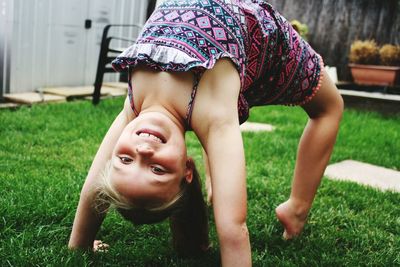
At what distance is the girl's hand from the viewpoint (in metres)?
1.66

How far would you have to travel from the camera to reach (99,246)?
1686 millimetres

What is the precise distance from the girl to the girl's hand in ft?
0.21

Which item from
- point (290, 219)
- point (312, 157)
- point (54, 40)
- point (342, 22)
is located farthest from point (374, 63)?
point (290, 219)

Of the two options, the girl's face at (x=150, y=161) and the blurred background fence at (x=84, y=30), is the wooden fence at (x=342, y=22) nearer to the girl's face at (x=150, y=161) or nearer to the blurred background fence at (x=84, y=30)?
the blurred background fence at (x=84, y=30)

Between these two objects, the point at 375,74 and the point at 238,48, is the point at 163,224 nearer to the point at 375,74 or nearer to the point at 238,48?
the point at 238,48

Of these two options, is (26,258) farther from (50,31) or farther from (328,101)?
(50,31)

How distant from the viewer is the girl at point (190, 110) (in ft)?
4.35

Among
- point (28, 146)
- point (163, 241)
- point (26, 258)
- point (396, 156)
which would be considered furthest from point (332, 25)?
point (26, 258)

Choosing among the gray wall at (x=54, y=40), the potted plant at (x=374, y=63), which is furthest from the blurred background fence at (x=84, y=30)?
the potted plant at (x=374, y=63)

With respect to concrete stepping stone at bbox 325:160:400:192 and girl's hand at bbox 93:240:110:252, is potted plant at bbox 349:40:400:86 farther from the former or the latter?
girl's hand at bbox 93:240:110:252

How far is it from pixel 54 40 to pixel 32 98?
0.92 meters

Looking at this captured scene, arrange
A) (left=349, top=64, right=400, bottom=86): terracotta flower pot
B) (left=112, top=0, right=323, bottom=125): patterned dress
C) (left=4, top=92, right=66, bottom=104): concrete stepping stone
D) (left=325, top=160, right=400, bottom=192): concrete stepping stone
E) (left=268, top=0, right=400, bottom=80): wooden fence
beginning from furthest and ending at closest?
(left=268, top=0, right=400, bottom=80): wooden fence
(left=349, top=64, right=400, bottom=86): terracotta flower pot
(left=4, top=92, right=66, bottom=104): concrete stepping stone
(left=325, top=160, right=400, bottom=192): concrete stepping stone
(left=112, top=0, right=323, bottom=125): patterned dress

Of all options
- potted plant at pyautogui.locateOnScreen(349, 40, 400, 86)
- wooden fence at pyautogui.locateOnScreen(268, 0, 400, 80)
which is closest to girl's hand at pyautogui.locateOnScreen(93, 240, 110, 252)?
potted plant at pyautogui.locateOnScreen(349, 40, 400, 86)

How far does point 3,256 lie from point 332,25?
551cm
